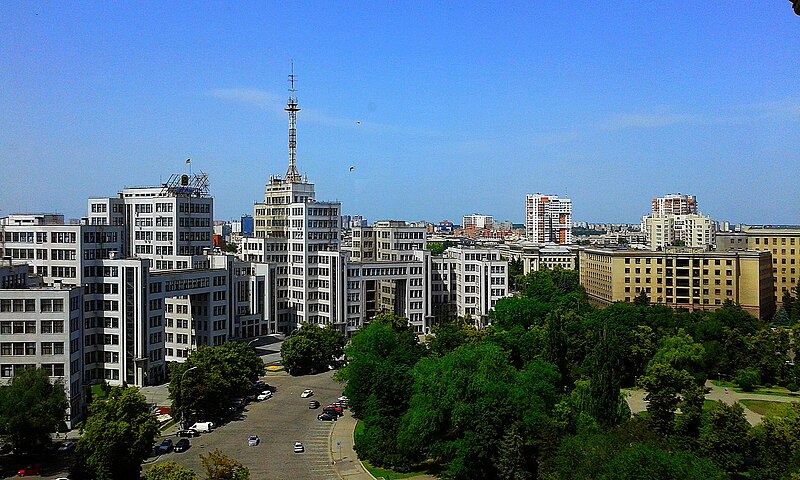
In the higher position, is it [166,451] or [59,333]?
[59,333]

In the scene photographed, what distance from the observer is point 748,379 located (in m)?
60.2

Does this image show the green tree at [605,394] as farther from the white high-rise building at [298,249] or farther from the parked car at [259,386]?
the white high-rise building at [298,249]

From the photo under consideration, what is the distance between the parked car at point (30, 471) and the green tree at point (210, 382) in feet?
33.0

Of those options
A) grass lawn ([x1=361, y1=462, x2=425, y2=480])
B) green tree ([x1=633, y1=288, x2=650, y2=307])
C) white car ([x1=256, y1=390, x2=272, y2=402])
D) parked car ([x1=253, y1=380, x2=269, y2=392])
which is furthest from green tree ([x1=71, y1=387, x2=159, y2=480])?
green tree ([x1=633, y1=288, x2=650, y2=307])

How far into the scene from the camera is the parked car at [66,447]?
44906 millimetres

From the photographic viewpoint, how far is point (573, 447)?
32.1 meters

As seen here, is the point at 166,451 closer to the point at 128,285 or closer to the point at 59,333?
the point at 59,333

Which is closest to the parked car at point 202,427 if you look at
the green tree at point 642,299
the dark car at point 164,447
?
the dark car at point 164,447

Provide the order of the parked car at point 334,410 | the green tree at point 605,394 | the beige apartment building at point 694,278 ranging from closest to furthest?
the green tree at point 605,394, the parked car at point 334,410, the beige apartment building at point 694,278

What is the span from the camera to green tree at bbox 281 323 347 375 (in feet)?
214

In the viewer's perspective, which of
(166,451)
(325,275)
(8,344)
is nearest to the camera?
(166,451)

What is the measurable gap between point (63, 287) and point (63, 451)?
519 inches

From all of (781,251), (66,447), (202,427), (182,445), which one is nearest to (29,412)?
(66,447)

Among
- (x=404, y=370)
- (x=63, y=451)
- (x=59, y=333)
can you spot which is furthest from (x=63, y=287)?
(x=404, y=370)
